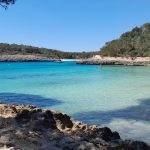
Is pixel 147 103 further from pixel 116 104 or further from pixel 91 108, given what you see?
pixel 91 108

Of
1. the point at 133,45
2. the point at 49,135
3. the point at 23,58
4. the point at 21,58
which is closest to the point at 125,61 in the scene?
the point at 133,45

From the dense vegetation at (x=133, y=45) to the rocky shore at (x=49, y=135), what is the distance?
98.9 metres

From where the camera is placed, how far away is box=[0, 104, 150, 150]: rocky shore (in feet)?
24.9

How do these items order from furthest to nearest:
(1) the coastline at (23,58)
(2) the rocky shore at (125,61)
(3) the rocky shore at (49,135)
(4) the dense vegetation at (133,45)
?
(1) the coastline at (23,58) < (4) the dense vegetation at (133,45) < (2) the rocky shore at (125,61) < (3) the rocky shore at (49,135)

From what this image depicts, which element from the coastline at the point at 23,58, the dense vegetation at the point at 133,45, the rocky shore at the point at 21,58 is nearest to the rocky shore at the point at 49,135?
the dense vegetation at the point at 133,45

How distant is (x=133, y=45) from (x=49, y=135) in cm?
10686

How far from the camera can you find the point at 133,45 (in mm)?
113750

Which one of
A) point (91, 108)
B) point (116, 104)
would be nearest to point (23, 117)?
point (91, 108)

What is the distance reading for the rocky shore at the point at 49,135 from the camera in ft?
24.9

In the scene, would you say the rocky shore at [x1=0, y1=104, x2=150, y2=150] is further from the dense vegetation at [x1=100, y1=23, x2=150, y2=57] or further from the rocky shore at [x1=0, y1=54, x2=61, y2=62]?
the rocky shore at [x1=0, y1=54, x2=61, y2=62]

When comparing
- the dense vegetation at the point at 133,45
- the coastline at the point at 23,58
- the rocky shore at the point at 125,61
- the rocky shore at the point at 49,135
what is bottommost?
the coastline at the point at 23,58

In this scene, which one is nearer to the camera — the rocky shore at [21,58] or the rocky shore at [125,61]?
the rocky shore at [125,61]

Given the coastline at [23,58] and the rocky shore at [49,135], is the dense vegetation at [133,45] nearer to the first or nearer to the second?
the coastline at [23,58]

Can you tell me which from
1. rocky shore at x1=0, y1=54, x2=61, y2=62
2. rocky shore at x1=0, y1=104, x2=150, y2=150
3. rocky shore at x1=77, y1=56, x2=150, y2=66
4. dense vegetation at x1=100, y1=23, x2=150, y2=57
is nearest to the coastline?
rocky shore at x1=0, y1=54, x2=61, y2=62
